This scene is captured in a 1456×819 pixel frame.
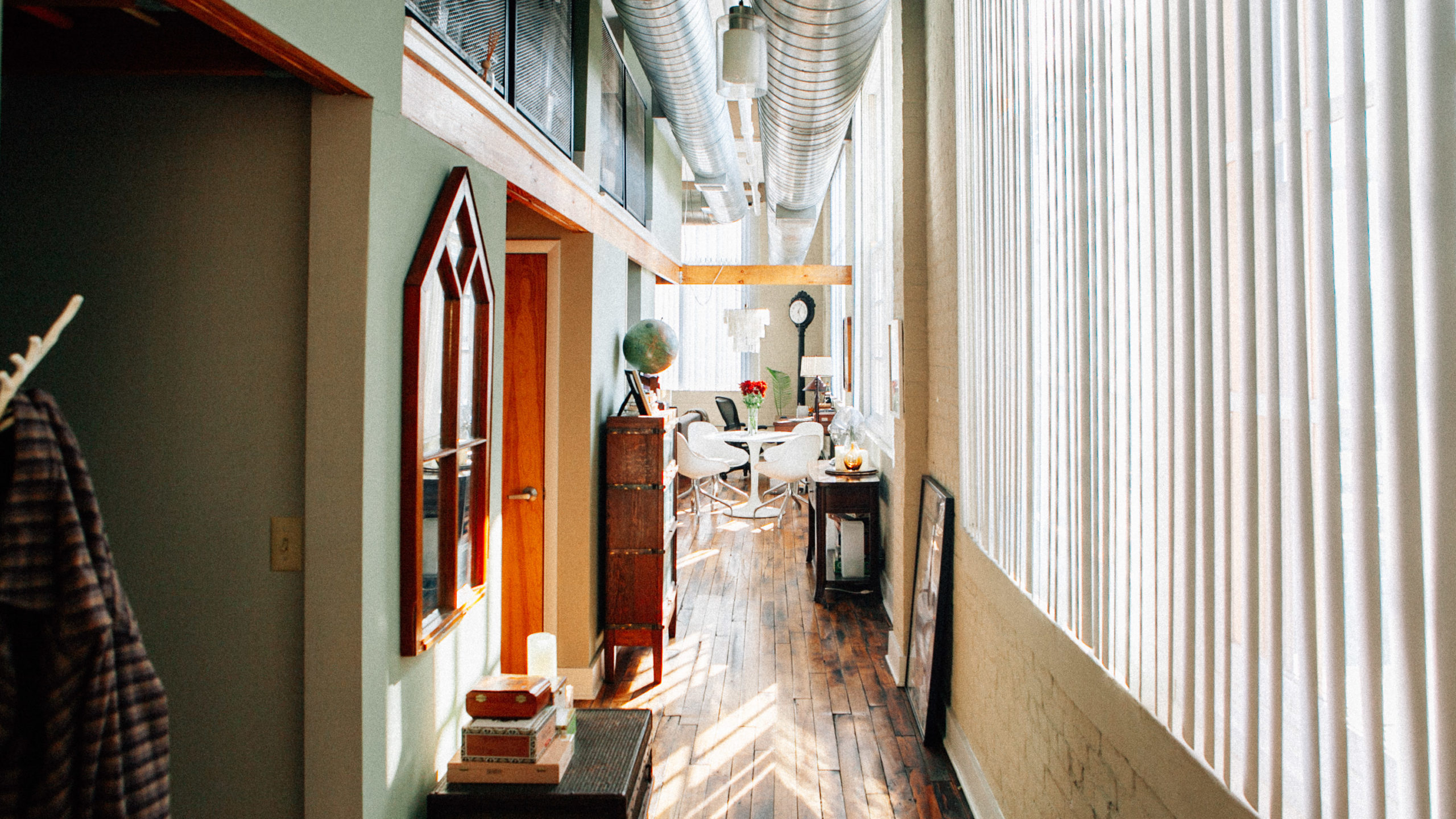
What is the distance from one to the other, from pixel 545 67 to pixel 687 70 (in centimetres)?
99

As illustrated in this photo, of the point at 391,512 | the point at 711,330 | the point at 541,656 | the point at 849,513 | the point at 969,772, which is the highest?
the point at 711,330

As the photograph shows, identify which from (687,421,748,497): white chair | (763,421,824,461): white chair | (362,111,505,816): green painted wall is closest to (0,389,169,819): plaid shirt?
(362,111,505,816): green painted wall

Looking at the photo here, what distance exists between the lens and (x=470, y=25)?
95.1 inches

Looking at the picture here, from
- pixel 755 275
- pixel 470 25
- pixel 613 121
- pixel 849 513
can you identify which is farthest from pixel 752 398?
pixel 470 25

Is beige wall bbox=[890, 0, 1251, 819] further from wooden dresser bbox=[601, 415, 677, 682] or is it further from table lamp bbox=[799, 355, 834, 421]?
table lamp bbox=[799, 355, 834, 421]

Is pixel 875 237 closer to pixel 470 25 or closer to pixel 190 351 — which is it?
pixel 470 25

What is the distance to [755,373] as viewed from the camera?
12016 millimetres

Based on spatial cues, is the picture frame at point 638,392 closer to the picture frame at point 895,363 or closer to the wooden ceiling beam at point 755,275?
the picture frame at point 895,363

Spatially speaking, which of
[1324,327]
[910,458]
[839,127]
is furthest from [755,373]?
[1324,327]

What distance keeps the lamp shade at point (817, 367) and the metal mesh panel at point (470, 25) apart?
22.3 ft

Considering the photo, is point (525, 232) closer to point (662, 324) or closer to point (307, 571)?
point (662, 324)

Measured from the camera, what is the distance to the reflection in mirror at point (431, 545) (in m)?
2.03

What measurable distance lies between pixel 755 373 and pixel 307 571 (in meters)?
10.4

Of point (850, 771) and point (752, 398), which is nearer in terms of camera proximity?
point (850, 771)
